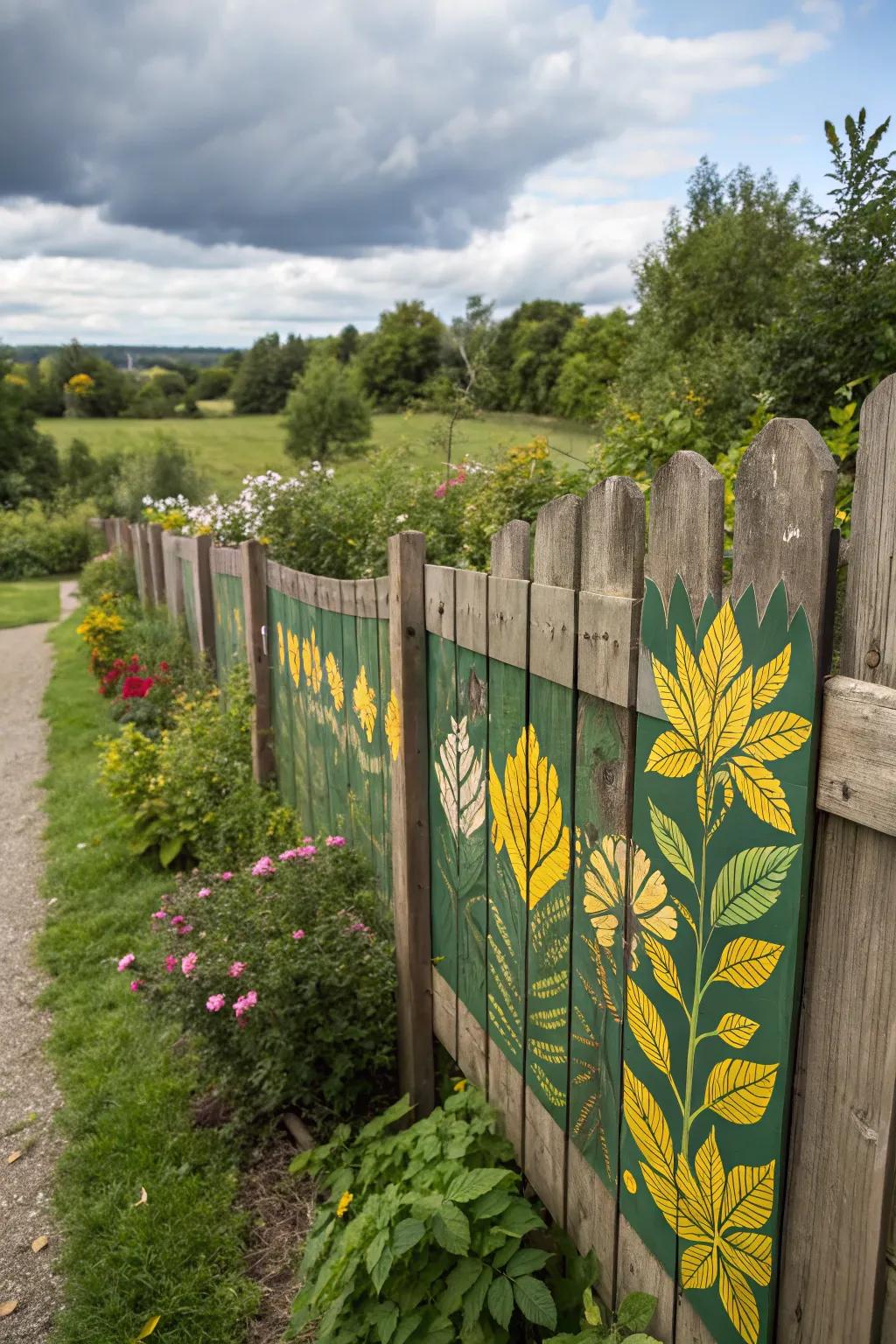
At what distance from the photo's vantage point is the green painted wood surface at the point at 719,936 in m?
1.37

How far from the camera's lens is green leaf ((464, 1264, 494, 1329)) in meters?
2.03

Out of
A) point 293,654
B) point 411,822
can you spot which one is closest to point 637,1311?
point 411,822

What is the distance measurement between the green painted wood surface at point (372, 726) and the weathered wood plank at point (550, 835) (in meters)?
1.36

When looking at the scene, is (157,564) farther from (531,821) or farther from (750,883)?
(750,883)

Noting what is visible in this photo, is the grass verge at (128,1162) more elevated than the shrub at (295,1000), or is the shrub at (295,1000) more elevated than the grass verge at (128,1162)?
the shrub at (295,1000)

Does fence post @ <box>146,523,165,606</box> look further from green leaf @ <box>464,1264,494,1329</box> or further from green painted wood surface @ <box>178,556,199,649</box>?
green leaf @ <box>464,1264,494,1329</box>

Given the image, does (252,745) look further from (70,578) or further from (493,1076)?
(70,578)

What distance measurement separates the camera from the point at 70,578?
→ 1105 inches

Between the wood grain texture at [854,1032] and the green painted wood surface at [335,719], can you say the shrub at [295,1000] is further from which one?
the wood grain texture at [854,1032]

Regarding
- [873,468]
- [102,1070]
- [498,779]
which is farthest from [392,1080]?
[873,468]

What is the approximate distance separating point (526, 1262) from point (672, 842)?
3.78 feet

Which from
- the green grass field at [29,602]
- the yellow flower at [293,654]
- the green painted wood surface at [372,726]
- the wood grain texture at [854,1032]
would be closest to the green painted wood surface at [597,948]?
the wood grain texture at [854,1032]

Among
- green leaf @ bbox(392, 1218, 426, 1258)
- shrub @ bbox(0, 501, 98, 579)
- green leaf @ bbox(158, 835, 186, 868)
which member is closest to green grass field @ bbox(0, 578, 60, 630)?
shrub @ bbox(0, 501, 98, 579)

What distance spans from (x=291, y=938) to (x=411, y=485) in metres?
4.55
